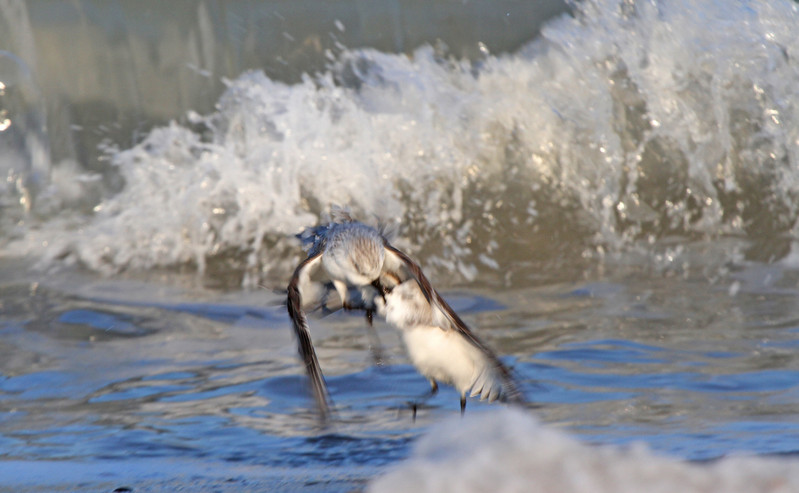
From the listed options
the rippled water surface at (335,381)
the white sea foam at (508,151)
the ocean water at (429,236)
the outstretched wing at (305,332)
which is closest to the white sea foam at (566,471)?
the outstretched wing at (305,332)

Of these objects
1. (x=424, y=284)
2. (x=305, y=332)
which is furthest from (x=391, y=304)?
(x=305, y=332)

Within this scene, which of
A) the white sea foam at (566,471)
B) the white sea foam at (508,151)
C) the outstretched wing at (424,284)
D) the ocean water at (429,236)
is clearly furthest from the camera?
the white sea foam at (508,151)

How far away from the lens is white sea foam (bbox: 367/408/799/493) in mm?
849

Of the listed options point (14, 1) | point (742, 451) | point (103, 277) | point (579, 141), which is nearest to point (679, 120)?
point (579, 141)

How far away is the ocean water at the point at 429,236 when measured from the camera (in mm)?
2504

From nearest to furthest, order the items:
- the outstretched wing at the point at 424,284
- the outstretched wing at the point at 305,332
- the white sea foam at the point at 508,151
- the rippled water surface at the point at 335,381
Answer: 1. the outstretched wing at the point at 305,332
2. the outstretched wing at the point at 424,284
3. the rippled water surface at the point at 335,381
4. the white sea foam at the point at 508,151

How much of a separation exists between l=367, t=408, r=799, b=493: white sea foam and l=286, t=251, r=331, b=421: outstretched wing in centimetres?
75

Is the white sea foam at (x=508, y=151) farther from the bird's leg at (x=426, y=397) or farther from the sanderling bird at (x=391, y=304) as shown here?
the sanderling bird at (x=391, y=304)

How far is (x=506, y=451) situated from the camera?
89cm

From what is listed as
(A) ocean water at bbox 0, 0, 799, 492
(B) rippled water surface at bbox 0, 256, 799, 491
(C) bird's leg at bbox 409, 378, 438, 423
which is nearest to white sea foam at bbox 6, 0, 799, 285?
(A) ocean water at bbox 0, 0, 799, 492

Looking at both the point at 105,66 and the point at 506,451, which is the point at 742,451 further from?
the point at 105,66

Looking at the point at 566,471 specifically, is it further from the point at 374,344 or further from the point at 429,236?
the point at 429,236

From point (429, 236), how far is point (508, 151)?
2.53 feet

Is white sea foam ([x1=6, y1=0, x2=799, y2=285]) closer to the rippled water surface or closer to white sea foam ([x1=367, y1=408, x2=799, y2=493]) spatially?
the rippled water surface
